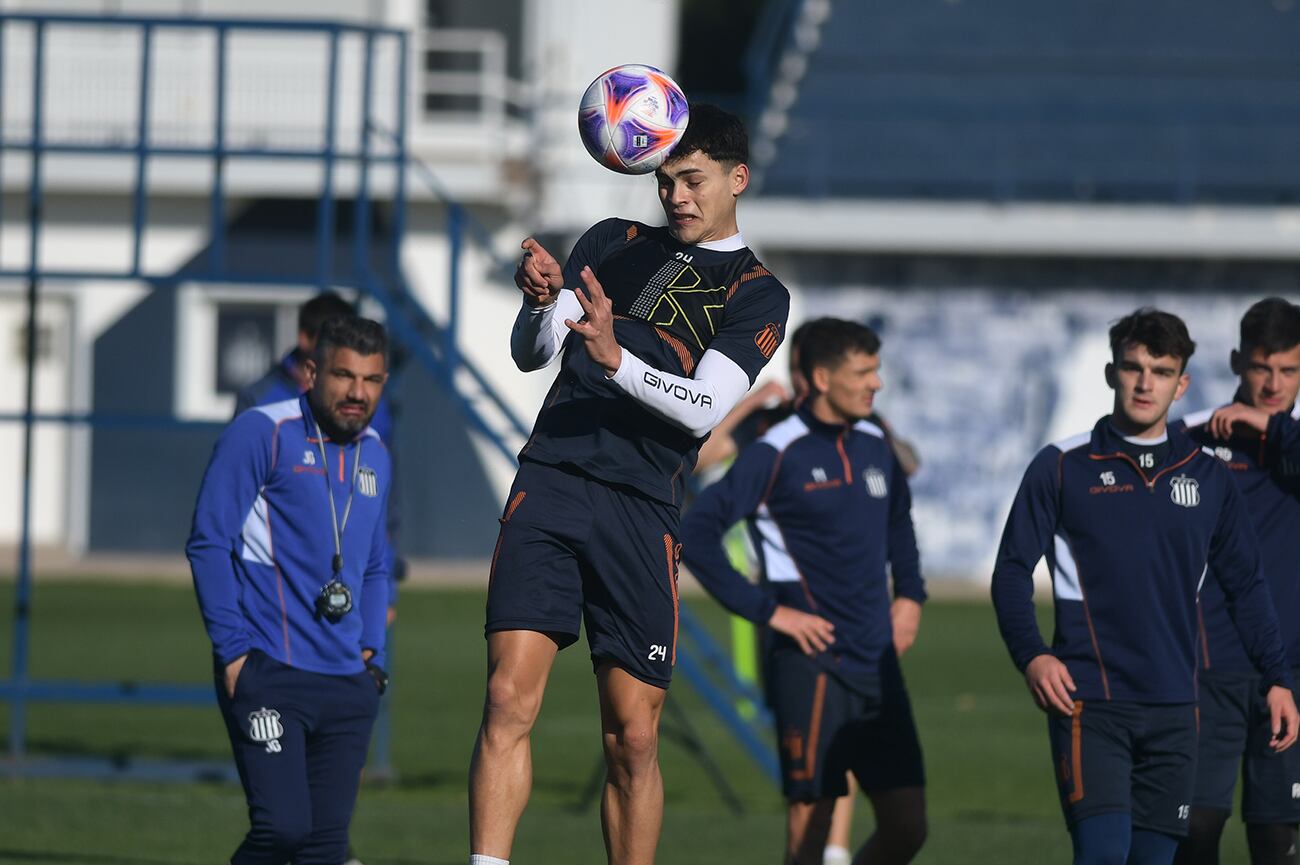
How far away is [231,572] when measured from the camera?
599 centimetres

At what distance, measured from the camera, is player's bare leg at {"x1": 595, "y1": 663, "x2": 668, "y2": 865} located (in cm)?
535

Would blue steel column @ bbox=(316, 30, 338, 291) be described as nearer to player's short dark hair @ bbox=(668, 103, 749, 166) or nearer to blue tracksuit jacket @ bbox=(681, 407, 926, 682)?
blue tracksuit jacket @ bbox=(681, 407, 926, 682)

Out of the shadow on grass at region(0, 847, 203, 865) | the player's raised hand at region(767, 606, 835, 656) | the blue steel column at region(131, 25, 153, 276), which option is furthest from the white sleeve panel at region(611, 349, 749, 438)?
the blue steel column at region(131, 25, 153, 276)

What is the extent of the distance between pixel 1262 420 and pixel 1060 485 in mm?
1010

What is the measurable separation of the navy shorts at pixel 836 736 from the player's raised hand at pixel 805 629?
7cm

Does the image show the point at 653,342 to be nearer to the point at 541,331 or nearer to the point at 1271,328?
the point at 541,331

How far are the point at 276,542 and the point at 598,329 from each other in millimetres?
1743

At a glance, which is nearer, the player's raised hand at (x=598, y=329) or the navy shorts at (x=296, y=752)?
the player's raised hand at (x=598, y=329)

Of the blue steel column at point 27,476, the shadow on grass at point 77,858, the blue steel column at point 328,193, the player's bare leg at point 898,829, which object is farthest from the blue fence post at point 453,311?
the player's bare leg at point 898,829

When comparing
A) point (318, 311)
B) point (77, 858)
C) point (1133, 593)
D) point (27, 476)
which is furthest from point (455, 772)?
point (1133, 593)

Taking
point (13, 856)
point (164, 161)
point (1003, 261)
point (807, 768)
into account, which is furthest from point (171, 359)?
point (807, 768)

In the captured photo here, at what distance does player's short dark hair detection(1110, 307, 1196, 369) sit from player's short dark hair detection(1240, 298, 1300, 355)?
2.18ft

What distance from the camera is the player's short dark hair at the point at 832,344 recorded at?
24.2ft

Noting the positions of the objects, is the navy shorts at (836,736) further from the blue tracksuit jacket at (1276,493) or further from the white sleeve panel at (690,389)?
the white sleeve panel at (690,389)
